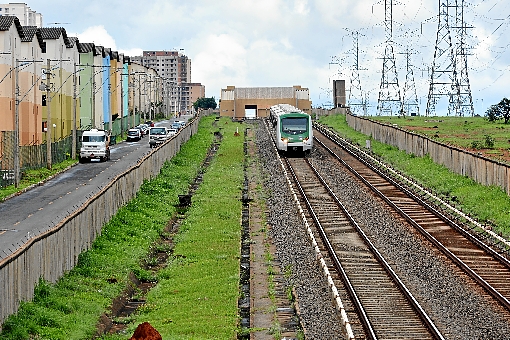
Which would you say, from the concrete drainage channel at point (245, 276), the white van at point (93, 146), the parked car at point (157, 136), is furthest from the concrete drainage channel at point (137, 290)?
the parked car at point (157, 136)

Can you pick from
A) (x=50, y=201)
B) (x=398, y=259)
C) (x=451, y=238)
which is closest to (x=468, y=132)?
(x=50, y=201)

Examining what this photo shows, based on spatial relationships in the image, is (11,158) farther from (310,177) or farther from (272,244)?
(272,244)

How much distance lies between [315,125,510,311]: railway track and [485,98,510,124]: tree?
4390 cm

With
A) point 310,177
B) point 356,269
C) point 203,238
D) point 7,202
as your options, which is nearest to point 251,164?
point 310,177

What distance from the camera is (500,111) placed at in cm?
9050

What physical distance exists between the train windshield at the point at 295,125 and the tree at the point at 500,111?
33.7 m

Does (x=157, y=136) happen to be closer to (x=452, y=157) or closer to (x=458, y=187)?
(x=452, y=157)

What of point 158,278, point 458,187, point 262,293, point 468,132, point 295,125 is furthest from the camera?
point 468,132

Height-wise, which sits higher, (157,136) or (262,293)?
(157,136)

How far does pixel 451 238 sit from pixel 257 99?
103m

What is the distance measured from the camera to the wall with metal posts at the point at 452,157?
125 ft

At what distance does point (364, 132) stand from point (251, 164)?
22676 millimetres

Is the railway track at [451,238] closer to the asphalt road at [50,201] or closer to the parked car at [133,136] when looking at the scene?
the asphalt road at [50,201]

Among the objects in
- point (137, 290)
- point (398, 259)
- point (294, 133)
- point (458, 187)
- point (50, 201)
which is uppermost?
point (294, 133)
